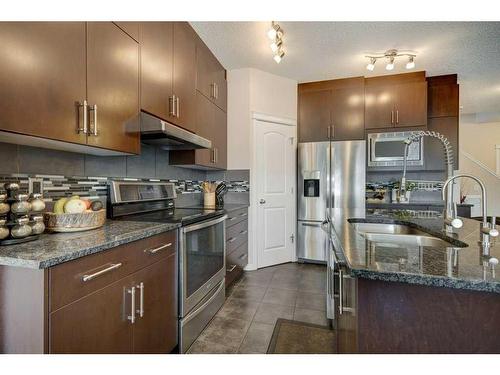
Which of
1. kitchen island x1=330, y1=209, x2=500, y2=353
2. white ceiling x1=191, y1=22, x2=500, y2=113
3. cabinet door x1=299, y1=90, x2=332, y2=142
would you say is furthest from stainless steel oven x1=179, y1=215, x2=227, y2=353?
cabinet door x1=299, y1=90, x2=332, y2=142

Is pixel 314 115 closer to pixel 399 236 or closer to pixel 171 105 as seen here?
pixel 171 105

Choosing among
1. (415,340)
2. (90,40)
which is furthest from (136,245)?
(415,340)

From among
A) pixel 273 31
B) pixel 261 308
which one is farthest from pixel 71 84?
pixel 261 308

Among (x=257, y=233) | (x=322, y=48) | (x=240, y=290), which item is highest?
(x=322, y=48)

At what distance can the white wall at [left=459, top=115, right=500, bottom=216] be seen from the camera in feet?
19.2

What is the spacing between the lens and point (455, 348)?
2.38 ft

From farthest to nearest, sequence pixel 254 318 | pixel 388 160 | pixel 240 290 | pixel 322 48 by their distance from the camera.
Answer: pixel 388 160
pixel 322 48
pixel 240 290
pixel 254 318

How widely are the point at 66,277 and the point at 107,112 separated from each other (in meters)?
0.92

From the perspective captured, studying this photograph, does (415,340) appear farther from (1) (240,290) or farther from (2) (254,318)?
(1) (240,290)

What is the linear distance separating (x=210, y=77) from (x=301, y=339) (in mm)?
2653

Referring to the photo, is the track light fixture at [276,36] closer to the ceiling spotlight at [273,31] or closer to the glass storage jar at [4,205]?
the ceiling spotlight at [273,31]

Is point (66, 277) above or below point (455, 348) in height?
above

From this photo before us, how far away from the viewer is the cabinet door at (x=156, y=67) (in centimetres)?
176

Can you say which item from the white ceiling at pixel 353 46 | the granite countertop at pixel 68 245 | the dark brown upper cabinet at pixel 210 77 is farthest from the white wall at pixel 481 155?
the granite countertop at pixel 68 245
